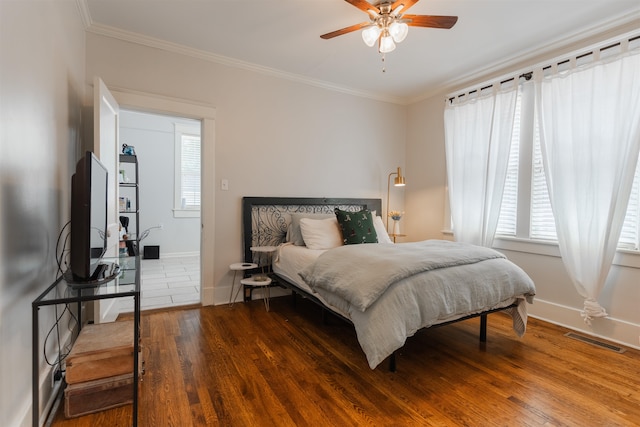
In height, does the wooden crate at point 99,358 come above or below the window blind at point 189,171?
below

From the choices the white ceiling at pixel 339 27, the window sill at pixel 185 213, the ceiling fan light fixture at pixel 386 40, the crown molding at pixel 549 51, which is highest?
the white ceiling at pixel 339 27

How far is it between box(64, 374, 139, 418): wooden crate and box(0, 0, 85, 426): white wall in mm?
156

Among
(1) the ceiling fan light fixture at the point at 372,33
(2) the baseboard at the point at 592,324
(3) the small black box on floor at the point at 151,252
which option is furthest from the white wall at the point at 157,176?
(2) the baseboard at the point at 592,324

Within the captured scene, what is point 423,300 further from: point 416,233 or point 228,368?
point 416,233

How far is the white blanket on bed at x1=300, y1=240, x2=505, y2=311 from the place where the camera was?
6.82 feet

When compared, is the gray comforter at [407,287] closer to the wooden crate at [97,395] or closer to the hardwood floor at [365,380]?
the hardwood floor at [365,380]

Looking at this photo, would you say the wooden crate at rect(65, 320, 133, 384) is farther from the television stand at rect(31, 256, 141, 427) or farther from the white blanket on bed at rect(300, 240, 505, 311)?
the white blanket on bed at rect(300, 240, 505, 311)

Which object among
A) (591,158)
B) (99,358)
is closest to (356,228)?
(591,158)

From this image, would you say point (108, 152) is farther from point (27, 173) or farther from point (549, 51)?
point (549, 51)

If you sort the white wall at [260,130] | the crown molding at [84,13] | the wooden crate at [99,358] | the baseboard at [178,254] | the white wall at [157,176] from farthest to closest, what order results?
the baseboard at [178,254], the white wall at [157,176], the white wall at [260,130], the crown molding at [84,13], the wooden crate at [99,358]

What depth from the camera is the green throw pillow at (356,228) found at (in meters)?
3.44

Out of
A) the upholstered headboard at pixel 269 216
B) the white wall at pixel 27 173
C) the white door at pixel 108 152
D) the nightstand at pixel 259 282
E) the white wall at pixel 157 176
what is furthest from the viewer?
the white wall at pixel 157 176

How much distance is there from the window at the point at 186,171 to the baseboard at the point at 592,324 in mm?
6058

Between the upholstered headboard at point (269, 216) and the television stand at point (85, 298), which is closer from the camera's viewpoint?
the television stand at point (85, 298)
